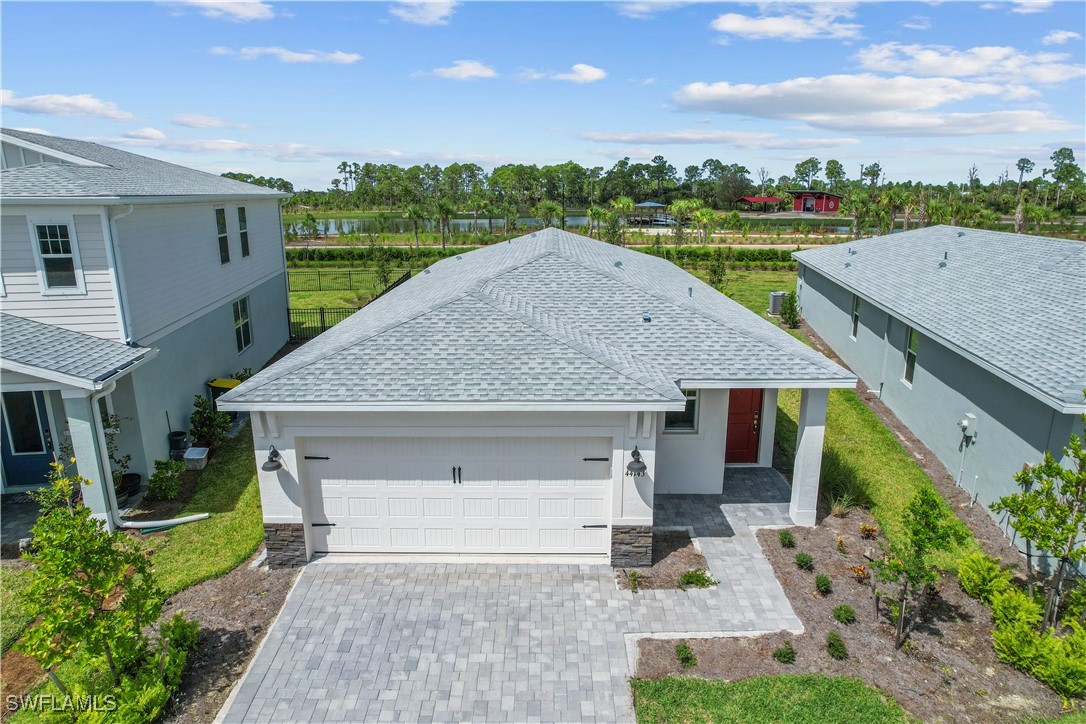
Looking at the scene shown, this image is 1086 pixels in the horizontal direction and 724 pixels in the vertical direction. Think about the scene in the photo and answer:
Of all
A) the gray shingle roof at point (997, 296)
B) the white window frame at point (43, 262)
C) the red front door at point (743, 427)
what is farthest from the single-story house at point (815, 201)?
the white window frame at point (43, 262)

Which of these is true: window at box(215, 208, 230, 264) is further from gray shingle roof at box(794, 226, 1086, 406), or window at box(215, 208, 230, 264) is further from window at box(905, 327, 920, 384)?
window at box(905, 327, 920, 384)

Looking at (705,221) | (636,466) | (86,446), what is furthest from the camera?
(705,221)

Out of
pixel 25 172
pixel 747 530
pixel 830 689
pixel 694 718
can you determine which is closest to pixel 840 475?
pixel 747 530

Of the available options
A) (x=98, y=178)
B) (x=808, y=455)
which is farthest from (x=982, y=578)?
(x=98, y=178)

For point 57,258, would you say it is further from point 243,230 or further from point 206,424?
point 243,230

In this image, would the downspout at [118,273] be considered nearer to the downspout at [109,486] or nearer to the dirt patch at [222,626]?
the downspout at [109,486]

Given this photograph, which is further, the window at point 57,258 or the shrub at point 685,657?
the window at point 57,258

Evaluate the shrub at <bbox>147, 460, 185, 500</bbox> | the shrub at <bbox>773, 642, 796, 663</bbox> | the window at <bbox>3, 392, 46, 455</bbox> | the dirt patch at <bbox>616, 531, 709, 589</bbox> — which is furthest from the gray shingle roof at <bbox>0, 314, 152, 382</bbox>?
the shrub at <bbox>773, 642, 796, 663</bbox>
